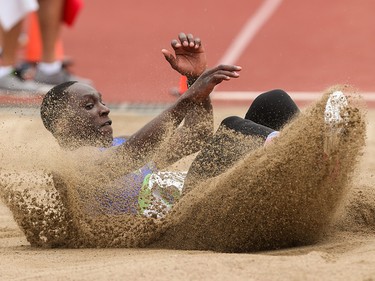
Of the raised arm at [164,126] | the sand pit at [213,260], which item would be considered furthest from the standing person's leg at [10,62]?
the raised arm at [164,126]

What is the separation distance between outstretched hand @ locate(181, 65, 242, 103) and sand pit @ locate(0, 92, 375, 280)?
658mm

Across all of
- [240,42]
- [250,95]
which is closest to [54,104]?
[250,95]

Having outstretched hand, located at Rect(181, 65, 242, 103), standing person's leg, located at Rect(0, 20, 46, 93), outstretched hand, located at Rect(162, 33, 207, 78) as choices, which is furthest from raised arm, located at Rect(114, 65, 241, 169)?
standing person's leg, located at Rect(0, 20, 46, 93)

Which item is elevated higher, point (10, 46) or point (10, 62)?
point (10, 46)

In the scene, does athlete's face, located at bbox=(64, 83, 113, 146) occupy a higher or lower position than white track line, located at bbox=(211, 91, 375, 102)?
lower

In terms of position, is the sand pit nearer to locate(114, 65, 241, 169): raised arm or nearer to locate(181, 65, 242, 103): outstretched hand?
locate(114, 65, 241, 169): raised arm

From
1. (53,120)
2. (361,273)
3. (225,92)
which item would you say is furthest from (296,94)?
(361,273)

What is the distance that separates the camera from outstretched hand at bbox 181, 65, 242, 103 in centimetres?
423

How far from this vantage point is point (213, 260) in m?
3.54

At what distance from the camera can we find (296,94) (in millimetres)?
8586

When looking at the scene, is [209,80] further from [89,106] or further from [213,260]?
[213,260]

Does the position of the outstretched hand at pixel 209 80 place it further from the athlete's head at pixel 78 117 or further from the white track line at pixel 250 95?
the white track line at pixel 250 95

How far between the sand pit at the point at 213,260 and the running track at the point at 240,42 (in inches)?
151

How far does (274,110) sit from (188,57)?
18.3 inches
